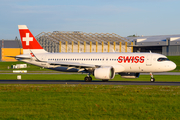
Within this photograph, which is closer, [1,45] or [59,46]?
[59,46]

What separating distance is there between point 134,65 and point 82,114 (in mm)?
24629

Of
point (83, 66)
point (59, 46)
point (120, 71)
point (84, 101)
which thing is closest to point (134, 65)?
point (120, 71)

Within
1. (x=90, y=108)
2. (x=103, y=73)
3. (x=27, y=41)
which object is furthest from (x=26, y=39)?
(x=90, y=108)

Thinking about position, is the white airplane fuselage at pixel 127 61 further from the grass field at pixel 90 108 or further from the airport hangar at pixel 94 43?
the airport hangar at pixel 94 43

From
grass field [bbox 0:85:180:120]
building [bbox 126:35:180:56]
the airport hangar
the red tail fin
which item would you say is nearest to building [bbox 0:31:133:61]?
the airport hangar

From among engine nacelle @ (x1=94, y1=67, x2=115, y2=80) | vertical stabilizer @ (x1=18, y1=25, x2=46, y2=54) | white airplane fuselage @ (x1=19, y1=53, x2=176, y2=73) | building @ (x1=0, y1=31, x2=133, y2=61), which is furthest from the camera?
building @ (x1=0, y1=31, x2=133, y2=61)

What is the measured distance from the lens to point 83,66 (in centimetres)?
3888

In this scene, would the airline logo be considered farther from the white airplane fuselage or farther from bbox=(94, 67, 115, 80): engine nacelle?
bbox=(94, 67, 115, 80): engine nacelle

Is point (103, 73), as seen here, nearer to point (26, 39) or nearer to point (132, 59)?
point (132, 59)

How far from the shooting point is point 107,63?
3966 cm

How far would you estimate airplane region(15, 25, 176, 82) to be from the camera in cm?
3747

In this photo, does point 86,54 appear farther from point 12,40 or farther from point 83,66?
point 12,40

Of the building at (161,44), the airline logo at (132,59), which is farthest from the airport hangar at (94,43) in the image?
the airline logo at (132,59)

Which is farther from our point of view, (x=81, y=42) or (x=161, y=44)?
(x=161, y=44)
